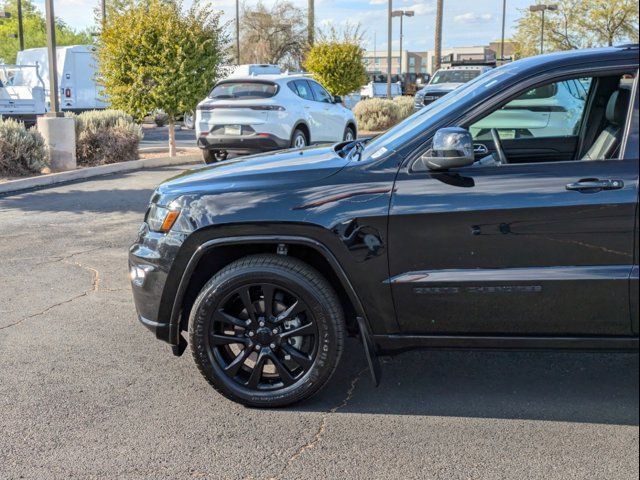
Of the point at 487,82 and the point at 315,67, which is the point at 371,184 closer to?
the point at 487,82

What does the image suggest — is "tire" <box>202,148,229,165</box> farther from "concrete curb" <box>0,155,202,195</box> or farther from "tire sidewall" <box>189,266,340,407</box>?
"tire sidewall" <box>189,266,340,407</box>

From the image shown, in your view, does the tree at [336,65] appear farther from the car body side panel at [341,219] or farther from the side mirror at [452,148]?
the side mirror at [452,148]

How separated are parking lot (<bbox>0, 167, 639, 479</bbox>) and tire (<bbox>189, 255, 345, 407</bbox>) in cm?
16

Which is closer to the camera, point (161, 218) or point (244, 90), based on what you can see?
point (161, 218)

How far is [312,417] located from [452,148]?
5.14 ft

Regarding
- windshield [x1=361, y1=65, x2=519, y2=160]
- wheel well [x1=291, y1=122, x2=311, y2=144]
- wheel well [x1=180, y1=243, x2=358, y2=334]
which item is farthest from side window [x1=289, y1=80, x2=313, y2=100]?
wheel well [x1=180, y1=243, x2=358, y2=334]

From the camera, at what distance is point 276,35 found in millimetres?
54562

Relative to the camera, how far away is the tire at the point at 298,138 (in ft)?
47.4

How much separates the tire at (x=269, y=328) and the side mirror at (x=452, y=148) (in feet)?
2.85

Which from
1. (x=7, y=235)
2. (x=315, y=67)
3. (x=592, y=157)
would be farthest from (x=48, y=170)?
(x=315, y=67)

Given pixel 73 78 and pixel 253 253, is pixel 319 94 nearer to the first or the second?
pixel 253 253

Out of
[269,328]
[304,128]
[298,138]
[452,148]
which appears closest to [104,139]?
[298,138]

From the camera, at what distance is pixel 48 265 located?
23.3ft

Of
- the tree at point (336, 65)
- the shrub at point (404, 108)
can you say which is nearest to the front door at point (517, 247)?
the shrub at point (404, 108)
